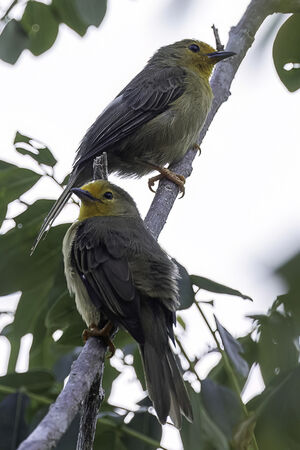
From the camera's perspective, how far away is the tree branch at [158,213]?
1479mm

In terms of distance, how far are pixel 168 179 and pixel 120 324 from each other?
2.13 metres

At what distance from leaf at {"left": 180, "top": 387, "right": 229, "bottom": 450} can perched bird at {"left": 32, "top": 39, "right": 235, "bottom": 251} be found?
2.98 m

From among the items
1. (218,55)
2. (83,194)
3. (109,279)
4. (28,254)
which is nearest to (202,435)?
(109,279)

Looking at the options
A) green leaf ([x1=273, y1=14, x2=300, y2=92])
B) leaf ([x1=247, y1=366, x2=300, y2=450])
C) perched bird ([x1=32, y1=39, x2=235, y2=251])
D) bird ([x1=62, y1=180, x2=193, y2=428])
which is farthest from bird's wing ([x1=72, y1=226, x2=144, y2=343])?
leaf ([x1=247, y1=366, x2=300, y2=450])

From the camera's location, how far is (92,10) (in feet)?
9.84

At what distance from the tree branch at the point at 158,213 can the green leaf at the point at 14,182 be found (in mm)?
822

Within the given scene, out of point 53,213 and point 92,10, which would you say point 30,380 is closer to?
point 53,213

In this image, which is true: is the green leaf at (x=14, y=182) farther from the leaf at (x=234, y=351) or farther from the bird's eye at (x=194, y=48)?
the bird's eye at (x=194, y=48)

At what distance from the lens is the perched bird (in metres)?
5.61

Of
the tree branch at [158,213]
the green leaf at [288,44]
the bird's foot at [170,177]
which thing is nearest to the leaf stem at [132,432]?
the tree branch at [158,213]

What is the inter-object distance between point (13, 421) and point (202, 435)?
1.30 metres

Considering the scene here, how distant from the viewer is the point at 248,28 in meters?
5.25

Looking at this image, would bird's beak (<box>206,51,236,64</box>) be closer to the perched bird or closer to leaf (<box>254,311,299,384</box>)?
the perched bird

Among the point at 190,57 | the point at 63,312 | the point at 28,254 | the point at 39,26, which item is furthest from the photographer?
the point at 190,57
